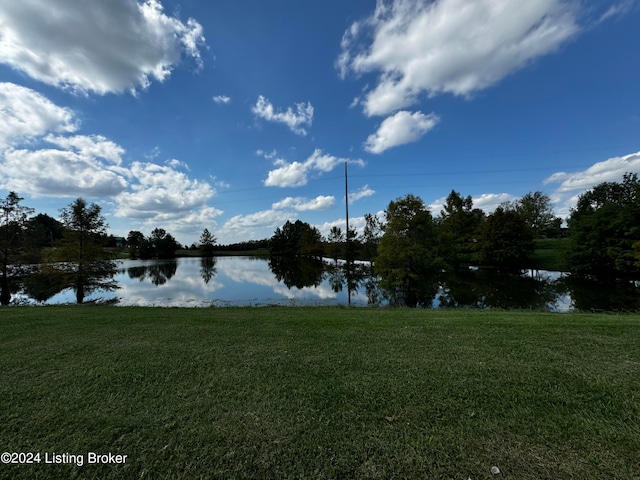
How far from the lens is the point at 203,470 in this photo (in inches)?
70.0

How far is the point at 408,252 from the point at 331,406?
13976mm

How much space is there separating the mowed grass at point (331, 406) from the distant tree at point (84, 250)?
1360cm

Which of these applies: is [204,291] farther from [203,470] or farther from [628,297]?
[628,297]

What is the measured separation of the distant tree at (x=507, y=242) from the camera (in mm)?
29750

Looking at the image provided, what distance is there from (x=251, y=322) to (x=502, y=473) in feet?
15.6

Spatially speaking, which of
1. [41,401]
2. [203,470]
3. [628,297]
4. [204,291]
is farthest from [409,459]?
[628,297]

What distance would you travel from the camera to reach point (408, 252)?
50.9ft

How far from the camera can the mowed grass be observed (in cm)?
181

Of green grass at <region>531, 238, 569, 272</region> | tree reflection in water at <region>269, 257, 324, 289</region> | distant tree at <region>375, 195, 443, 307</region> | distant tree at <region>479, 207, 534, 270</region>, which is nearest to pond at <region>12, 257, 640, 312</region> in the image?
tree reflection in water at <region>269, 257, 324, 289</region>

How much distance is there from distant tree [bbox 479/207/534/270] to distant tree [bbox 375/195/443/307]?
18382 mm

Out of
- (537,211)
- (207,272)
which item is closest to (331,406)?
(207,272)

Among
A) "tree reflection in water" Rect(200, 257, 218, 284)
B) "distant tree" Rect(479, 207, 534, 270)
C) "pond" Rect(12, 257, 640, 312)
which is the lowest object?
"pond" Rect(12, 257, 640, 312)

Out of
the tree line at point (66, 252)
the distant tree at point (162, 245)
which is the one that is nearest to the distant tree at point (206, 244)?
the distant tree at point (162, 245)

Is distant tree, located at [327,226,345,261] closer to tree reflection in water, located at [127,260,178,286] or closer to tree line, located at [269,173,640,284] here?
tree line, located at [269,173,640,284]
